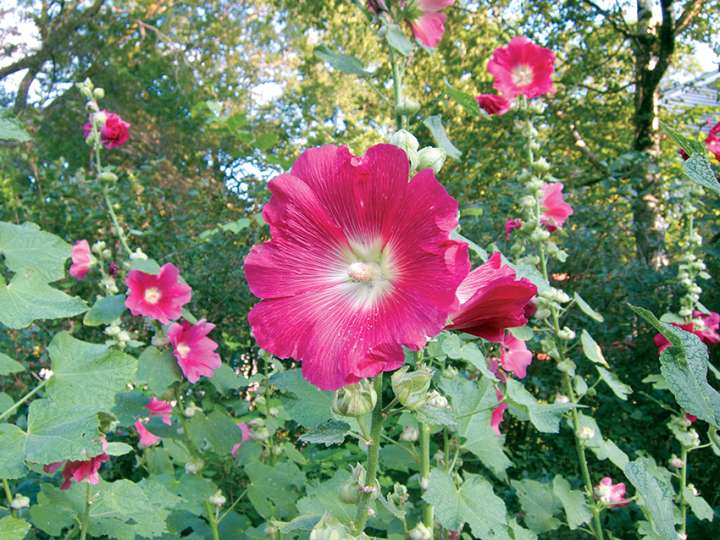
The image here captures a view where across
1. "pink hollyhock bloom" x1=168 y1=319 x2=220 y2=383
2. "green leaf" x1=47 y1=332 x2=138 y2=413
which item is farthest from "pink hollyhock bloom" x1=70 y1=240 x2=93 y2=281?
"green leaf" x1=47 y1=332 x2=138 y2=413

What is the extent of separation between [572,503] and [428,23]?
134 centimetres

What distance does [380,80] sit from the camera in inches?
340

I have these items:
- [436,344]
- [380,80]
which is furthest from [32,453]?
[380,80]

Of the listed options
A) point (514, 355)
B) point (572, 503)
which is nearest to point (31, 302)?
point (514, 355)

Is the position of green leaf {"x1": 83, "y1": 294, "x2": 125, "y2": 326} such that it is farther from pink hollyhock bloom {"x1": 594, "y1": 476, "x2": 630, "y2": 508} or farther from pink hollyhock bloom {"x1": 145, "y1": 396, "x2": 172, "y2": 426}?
pink hollyhock bloom {"x1": 594, "y1": 476, "x2": 630, "y2": 508}

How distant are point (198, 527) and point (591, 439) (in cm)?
122

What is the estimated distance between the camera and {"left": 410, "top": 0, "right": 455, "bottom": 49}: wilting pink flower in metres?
1.28

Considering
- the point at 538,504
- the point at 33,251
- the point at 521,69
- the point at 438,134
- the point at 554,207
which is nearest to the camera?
the point at 33,251

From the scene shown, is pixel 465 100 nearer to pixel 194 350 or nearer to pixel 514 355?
pixel 514 355

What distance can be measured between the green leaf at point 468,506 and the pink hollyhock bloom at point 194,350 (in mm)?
862

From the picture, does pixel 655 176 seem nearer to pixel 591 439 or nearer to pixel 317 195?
pixel 591 439

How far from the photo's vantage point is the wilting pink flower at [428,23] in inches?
50.5

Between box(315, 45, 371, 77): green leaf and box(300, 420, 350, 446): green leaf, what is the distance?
81 centimetres

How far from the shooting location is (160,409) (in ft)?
6.08
